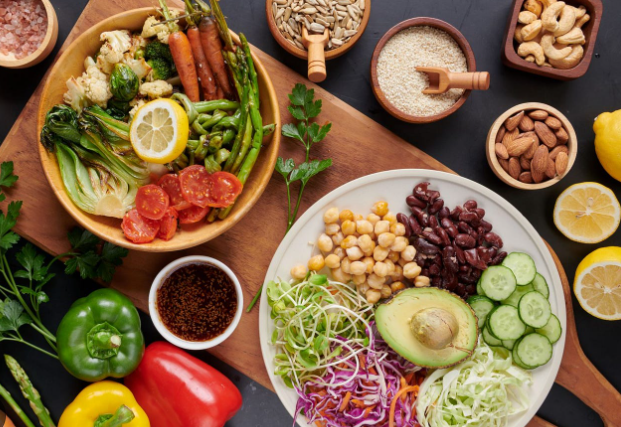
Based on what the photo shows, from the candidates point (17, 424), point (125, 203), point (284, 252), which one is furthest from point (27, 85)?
point (17, 424)

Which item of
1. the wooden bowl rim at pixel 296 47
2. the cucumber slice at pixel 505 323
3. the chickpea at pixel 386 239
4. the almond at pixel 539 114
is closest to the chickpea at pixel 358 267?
the chickpea at pixel 386 239

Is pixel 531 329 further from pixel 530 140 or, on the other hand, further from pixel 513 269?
pixel 530 140

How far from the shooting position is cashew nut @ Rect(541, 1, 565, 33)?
254 cm

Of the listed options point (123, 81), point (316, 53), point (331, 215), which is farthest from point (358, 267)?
point (123, 81)

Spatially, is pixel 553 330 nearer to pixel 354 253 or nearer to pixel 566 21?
pixel 354 253

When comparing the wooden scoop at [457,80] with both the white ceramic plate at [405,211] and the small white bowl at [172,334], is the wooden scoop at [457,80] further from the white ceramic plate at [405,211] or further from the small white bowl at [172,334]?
the small white bowl at [172,334]

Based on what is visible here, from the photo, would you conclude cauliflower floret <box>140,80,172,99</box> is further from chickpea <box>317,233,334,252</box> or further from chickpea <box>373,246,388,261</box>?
chickpea <box>373,246,388,261</box>

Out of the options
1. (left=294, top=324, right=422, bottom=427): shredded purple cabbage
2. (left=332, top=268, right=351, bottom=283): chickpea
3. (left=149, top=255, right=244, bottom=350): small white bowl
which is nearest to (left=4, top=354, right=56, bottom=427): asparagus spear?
(left=149, top=255, right=244, bottom=350): small white bowl

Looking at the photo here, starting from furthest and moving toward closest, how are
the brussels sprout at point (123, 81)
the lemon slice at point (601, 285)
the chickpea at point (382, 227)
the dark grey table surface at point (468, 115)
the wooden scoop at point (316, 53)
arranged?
the dark grey table surface at point (468, 115) < the lemon slice at point (601, 285) < the chickpea at point (382, 227) < the wooden scoop at point (316, 53) < the brussels sprout at point (123, 81)

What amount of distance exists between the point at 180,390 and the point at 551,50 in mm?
2493

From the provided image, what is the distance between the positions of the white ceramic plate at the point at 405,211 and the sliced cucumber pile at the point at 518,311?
0.23ft

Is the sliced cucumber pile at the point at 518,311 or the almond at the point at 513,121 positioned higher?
the almond at the point at 513,121

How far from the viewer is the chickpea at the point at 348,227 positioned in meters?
2.49

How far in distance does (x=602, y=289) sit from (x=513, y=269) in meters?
0.50
